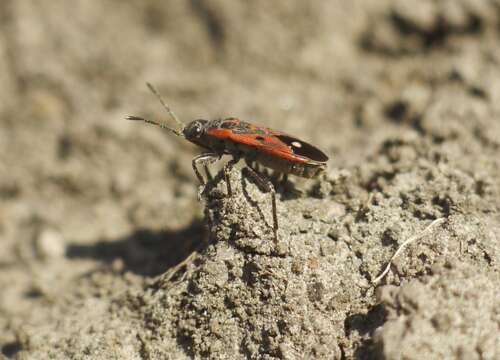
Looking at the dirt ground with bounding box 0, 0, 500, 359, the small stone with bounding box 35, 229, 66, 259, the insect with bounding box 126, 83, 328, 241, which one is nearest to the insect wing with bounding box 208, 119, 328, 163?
the insect with bounding box 126, 83, 328, 241

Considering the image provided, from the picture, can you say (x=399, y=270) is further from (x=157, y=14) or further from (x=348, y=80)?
(x=157, y=14)

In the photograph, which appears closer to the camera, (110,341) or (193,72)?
(110,341)

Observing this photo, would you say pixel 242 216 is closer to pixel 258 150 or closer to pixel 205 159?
pixel 258 150

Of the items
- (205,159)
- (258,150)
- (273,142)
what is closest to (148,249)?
(205,159)

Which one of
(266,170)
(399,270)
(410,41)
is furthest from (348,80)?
(399,270)

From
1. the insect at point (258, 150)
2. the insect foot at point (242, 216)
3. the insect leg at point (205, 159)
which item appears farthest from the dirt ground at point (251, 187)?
the insect leg at point (205, 159)

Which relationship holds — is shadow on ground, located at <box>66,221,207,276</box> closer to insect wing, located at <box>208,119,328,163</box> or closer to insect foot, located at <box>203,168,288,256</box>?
insect foot, located at <box>203,168,288,256</box>
